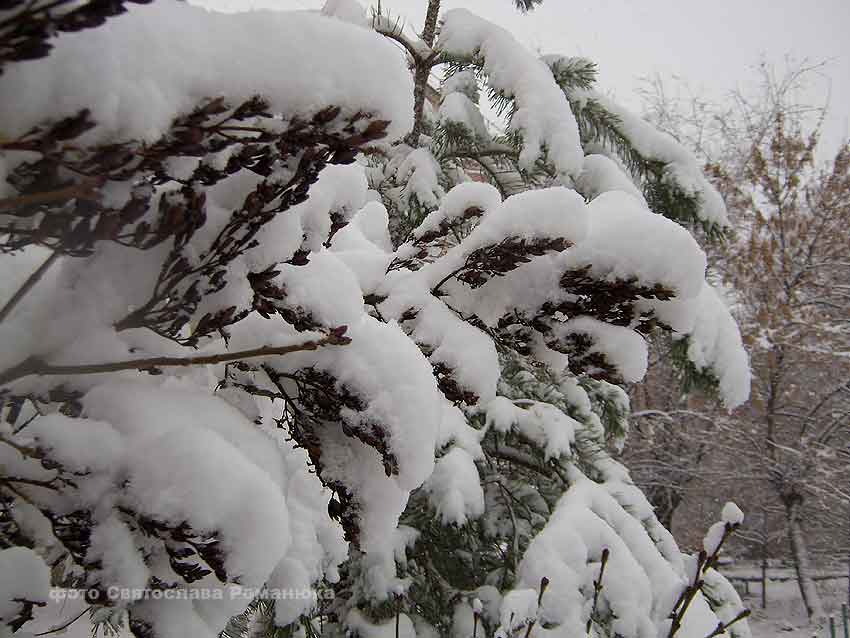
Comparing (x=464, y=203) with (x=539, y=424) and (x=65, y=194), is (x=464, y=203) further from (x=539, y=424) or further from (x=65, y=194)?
(x=539, y=424)

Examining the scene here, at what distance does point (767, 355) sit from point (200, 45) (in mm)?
12017

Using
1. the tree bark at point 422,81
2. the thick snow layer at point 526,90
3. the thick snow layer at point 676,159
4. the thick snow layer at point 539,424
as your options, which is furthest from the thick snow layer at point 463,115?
the thick snow layer at point 539,424

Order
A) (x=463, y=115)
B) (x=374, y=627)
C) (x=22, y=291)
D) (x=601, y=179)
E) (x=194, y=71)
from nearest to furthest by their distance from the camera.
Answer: (x=194, y=71), (x=22, y=291), (x=374, y=627), (x=601, y=179), (x=463, y=115)

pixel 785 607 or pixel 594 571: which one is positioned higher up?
pixel 594 571

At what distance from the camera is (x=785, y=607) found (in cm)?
1307

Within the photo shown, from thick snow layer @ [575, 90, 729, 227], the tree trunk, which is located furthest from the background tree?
thick snow layer @ [575, 90, 729, 227]

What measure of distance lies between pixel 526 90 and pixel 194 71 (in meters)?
2.50

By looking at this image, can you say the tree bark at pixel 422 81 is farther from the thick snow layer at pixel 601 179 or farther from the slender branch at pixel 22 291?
the slender branch at pixel 22 291

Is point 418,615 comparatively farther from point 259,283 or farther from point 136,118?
point 136,118

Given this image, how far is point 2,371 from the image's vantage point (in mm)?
772

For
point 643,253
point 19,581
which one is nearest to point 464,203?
point 643,253

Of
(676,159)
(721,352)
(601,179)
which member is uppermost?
(676,159)

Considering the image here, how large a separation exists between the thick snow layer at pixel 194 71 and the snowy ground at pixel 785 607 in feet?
42.3

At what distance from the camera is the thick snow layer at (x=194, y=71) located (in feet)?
1.92
